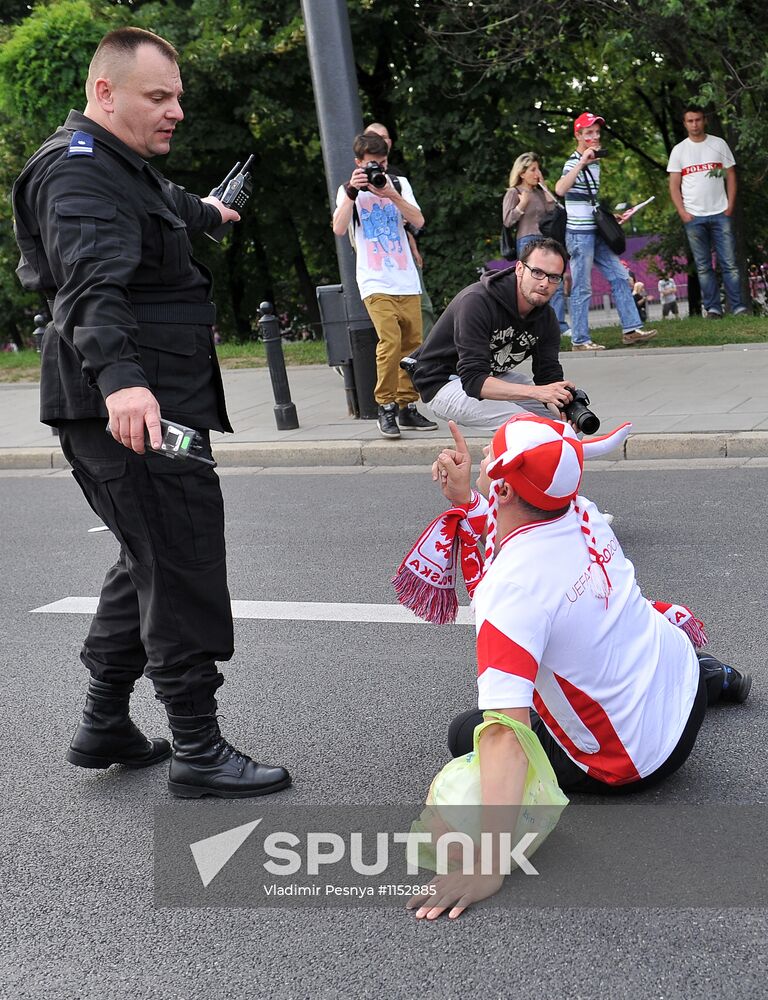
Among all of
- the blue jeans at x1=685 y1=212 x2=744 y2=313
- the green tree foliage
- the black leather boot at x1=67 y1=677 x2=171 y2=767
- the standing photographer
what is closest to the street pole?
the standing photographer

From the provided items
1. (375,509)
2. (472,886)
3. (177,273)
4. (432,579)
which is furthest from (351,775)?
(375,509)

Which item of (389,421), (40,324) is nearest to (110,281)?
(389,421)

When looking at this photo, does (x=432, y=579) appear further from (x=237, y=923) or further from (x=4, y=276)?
(x=4, y=276)

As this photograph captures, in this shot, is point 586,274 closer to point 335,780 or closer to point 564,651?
point 335,780

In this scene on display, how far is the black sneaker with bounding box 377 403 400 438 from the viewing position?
936 cm

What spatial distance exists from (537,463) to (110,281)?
1.20 m

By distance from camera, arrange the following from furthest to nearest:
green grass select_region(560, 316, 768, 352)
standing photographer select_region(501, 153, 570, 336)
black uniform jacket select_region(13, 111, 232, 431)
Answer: green grass select_region(560, 316, 768, 352), standing photographer select_region(501, 153, 570, 336), black uniform jacket select_region(13, 111, 232, 431)

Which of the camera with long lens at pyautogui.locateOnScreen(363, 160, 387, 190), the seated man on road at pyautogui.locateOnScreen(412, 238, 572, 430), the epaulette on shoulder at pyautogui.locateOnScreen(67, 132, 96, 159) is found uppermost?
A: the camera with long lens at pyautogui.locateOnScreen(363, 160, 387, 190)

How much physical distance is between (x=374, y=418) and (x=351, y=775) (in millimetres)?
6653

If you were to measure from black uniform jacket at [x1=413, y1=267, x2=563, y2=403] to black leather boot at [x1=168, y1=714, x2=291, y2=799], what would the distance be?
2829mm

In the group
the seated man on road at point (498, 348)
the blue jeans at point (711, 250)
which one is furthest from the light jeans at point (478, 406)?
the blue jeans at point (711, 250)

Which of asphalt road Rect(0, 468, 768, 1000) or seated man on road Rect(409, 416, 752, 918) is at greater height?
seated man on road Rect(409, 416, 752, 918)

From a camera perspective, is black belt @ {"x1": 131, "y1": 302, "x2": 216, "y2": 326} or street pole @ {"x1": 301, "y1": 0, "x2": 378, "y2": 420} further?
street pole @ {"x1": 301, "y1": 0, "x2": 378, "y2": 420}

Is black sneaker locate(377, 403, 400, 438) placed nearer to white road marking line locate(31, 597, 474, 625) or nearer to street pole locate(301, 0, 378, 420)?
street pole locate(301, 0, 378, 420)
